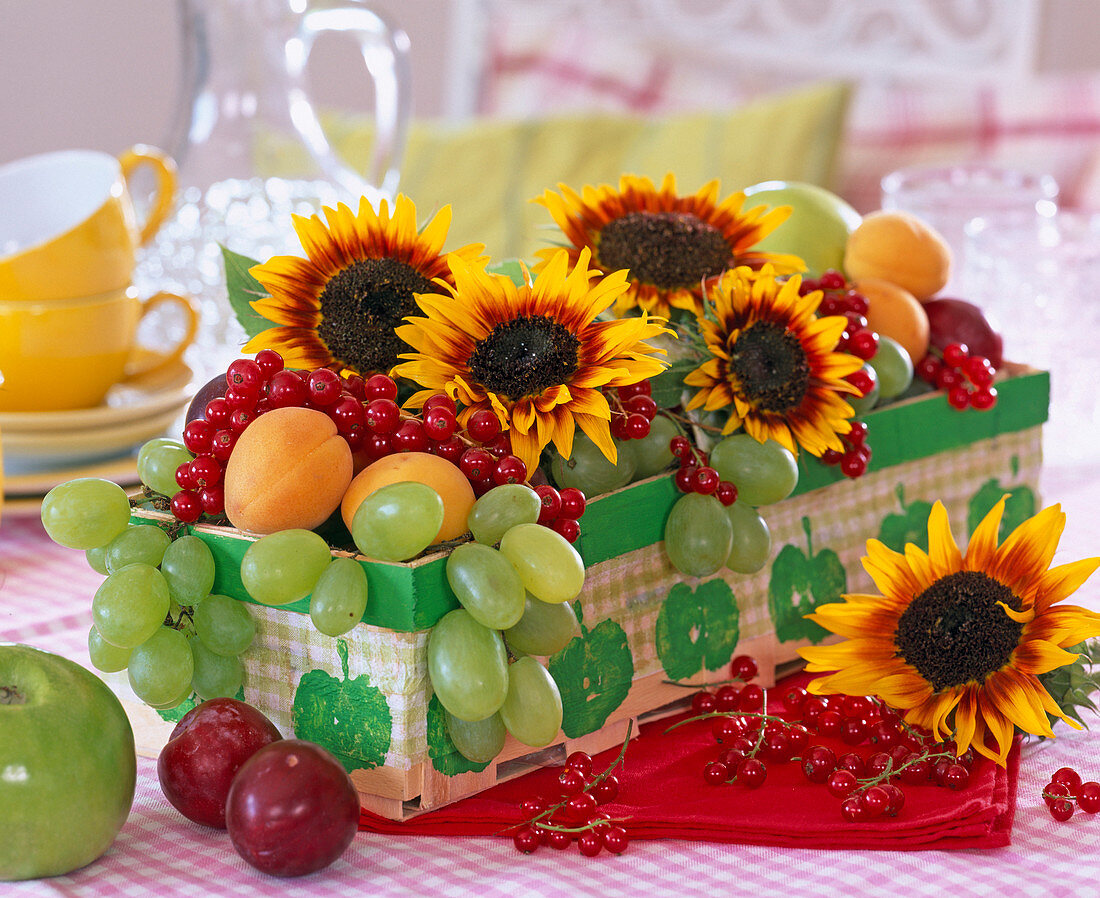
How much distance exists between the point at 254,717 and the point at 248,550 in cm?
9

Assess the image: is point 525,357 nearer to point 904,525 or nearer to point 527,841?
point 527,841

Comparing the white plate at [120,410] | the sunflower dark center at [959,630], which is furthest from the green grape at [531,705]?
the white plate at [120,410]

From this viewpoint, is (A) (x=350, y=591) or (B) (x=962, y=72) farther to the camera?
(B) (x=962, y=72)

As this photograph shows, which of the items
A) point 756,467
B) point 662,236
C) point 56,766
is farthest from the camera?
point 662,236

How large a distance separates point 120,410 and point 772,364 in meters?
0.60

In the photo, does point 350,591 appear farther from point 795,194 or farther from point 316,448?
point 795,194

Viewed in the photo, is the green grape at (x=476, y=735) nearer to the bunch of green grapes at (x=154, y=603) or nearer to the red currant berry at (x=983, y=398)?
the bunch of green grapes at (x=154, y=603)

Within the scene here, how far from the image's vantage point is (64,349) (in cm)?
112

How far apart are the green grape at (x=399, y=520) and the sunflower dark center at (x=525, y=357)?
0.35 ft

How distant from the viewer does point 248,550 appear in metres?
0.65

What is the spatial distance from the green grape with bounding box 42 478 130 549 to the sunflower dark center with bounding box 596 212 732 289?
37 cm

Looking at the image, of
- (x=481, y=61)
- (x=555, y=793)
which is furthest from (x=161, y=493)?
(x=481, y=61)

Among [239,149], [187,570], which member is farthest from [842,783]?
[239,149]

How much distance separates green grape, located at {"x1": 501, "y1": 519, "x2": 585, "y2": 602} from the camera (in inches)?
25.2
